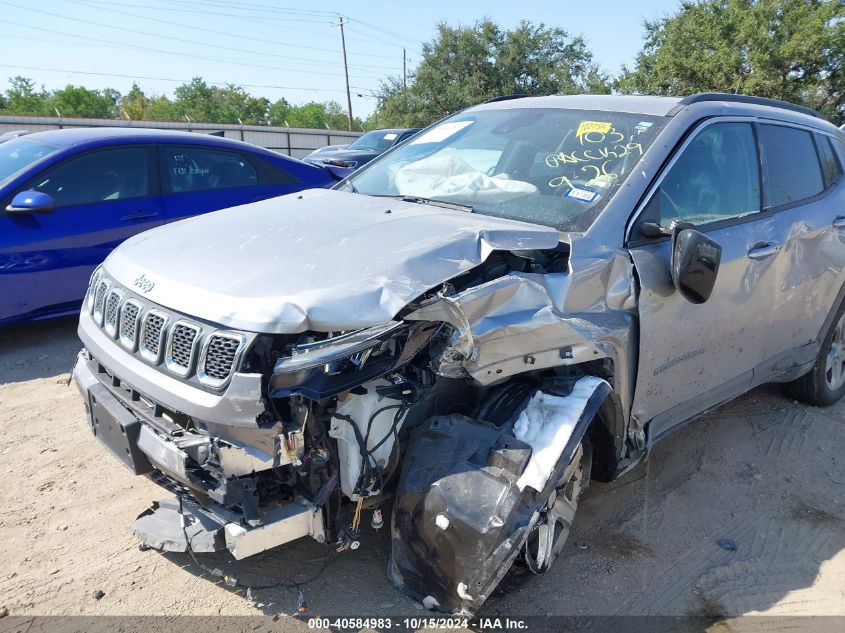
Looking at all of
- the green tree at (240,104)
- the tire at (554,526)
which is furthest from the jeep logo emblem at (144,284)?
the green tree at (240,104)

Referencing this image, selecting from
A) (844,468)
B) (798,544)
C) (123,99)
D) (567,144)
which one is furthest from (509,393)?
(123,99)

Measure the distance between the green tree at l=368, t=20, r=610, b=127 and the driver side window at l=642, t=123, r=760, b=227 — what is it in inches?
1435

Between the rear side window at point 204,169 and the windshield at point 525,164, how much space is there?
8.90ft

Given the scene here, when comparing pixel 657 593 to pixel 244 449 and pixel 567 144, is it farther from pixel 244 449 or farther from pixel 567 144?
pixel 567 144

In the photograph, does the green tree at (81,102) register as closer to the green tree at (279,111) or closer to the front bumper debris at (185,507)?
the green tree at (279,111)

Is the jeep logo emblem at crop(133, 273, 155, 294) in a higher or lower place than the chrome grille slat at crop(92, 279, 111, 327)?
higher

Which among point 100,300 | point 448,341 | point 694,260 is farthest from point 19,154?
point 694,260

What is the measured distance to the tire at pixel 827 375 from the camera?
449cm

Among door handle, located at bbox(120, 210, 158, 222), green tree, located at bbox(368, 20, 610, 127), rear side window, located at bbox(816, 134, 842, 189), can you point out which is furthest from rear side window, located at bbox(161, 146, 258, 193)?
green tree, located at bbox(368, 20, 610, 127)

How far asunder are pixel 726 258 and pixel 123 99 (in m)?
79.9

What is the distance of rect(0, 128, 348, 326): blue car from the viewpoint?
5.04 m

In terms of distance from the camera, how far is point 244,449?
2240 mm

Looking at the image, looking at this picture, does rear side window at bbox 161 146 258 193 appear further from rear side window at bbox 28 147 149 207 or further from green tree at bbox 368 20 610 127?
green tree at bbox 368 20 610 127

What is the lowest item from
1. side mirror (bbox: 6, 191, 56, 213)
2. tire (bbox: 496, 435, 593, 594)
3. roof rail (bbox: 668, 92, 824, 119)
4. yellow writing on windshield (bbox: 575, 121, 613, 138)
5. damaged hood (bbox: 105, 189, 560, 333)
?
tire (bbox: 496, 435, 593, 594)
